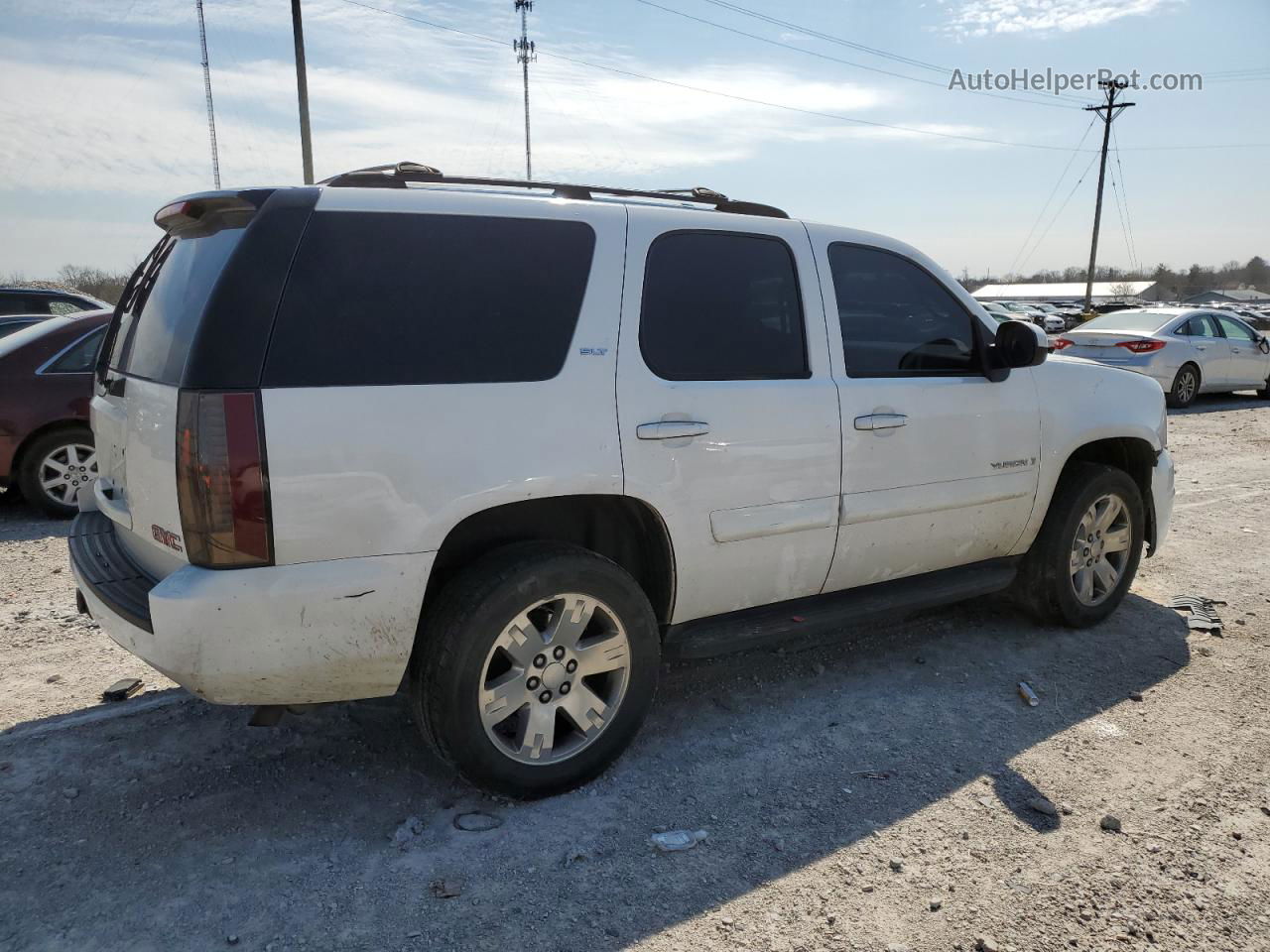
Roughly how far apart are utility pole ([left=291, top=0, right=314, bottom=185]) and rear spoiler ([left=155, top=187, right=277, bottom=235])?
14.2 m

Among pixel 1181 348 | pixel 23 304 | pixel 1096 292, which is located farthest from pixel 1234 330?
pixel 1096 292

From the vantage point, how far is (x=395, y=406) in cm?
272

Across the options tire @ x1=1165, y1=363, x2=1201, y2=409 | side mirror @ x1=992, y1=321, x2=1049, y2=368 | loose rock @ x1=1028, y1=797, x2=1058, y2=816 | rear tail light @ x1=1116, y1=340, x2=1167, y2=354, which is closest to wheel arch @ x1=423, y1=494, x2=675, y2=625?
loose rock @ x1=1028, y1=797, x2=1058, y2=816

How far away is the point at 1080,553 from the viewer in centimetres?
474

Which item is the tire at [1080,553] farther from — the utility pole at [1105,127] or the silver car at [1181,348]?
the utility pole at [1105,127]

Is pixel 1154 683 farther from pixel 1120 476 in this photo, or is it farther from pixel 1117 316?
pixel 1117 316

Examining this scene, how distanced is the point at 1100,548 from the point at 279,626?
4.09m

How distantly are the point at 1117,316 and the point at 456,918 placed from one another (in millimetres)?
16445

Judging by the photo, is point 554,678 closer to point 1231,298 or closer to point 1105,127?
point 1105,127

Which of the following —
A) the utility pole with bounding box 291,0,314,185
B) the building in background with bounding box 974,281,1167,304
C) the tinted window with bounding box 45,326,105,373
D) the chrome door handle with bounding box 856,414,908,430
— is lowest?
the chrome door handle with bounding box 856,414,908,430

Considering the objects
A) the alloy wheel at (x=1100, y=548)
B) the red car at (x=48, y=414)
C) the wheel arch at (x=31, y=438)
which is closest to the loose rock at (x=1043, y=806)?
the alloy wheel at (x=1100, y=548)

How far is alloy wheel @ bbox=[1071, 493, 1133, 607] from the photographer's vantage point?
473 centimetres

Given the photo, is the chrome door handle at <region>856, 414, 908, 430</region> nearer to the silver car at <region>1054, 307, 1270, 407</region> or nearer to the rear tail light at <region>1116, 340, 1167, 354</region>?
the silver car at <region>1054, 307, 1270, 407</region>

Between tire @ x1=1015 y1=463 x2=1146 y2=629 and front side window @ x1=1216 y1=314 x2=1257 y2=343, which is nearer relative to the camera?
tire @ x1=1015 y1=463 x2=1146 y2=629
